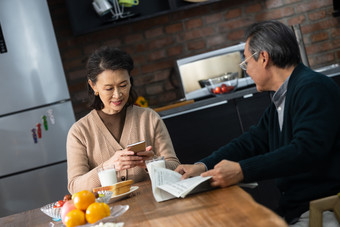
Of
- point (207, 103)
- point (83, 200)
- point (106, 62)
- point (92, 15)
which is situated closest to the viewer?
point (83, 200)

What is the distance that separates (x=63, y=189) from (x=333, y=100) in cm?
249

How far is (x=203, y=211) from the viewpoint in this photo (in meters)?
1.37

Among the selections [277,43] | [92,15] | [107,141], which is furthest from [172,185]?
[92,15]

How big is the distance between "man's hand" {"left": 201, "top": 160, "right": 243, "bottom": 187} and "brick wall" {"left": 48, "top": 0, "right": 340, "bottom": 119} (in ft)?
8.71

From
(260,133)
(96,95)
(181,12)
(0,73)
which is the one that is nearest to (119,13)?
(181,12)

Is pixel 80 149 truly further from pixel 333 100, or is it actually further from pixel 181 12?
pixel 181 12

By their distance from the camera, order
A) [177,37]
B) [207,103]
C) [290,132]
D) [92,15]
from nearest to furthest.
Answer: [290,132] < [207,103] < [92,15] < [177,37]

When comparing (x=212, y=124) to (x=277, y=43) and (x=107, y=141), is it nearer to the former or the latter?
(x=107, y=141)

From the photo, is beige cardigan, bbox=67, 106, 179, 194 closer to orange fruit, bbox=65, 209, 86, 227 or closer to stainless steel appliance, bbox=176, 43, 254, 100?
orange fruit, bbox=65, 209, 86, 227

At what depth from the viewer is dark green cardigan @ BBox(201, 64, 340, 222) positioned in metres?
1.61

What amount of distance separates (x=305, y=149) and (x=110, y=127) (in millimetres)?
1122

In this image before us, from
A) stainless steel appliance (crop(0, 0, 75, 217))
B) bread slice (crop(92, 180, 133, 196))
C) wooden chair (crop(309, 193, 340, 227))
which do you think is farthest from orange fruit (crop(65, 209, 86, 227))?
stainless steel appliance (crop(0, 0, 75, 217))

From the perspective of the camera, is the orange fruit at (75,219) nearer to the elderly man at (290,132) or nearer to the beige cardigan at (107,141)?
the elderly man at (290,132)

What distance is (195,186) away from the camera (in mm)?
1590
